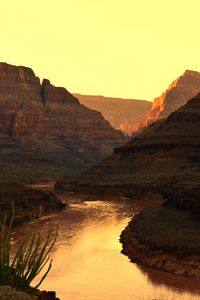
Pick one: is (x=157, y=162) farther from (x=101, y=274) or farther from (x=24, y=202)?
(x=101, y=274)

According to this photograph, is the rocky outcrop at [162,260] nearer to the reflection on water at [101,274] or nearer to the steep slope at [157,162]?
the reflection on water at [101,274]

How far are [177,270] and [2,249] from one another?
2329 cm

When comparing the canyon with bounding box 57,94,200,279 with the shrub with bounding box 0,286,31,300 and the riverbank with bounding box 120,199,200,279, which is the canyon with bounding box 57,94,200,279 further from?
the shrub with bounding box 0,286,31,300

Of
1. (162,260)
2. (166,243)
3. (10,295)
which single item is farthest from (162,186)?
(10,295)

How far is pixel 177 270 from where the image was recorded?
39.2 m

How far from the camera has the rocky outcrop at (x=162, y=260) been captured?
38.8 m

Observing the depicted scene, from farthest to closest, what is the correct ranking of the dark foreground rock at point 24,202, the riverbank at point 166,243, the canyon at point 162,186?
the dark foreground rock at point 24,202 → the canyon at point 162,186 → the riverbank at point 166,243

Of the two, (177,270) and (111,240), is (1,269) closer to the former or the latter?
(177,270)

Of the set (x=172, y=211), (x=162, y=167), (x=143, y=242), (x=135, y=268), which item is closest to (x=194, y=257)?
(x=135, y=268)

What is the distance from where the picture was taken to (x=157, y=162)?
116m

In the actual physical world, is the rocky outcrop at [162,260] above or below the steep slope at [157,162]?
below

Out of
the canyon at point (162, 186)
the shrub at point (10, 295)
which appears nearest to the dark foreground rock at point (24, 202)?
the canyon at point (162, 186)

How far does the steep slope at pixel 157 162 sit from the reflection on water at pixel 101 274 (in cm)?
3935

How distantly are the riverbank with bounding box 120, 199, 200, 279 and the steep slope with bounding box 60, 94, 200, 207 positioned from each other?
38493 millimetres
